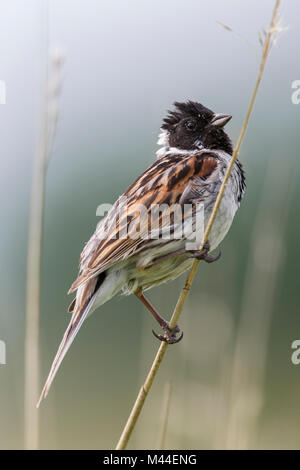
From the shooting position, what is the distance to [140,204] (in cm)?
276

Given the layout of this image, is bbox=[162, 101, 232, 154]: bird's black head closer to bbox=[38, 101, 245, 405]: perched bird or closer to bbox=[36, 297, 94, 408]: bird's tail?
bbox=[38, 101, 245, 405]: perched bird

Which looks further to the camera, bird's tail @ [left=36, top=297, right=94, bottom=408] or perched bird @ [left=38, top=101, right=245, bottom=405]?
perched bird @ [left=38, top=101, right=245, bottom=405]

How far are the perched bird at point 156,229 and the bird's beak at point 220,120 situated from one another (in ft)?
0.51

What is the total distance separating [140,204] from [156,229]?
5.6 inches

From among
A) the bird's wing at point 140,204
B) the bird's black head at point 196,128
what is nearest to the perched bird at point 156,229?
the bird's wing at point 140,204

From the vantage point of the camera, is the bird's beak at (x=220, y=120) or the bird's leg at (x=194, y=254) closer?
the bird's leg at (x=194, y=254)

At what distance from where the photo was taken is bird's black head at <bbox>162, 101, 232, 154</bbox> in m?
3.18

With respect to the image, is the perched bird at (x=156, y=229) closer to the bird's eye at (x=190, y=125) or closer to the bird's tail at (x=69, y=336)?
the bird's tail at (x=69, y=336)

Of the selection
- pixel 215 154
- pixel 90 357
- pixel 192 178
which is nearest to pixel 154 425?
pixel 192 178

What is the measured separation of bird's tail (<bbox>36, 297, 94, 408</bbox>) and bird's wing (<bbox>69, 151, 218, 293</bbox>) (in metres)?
0.10

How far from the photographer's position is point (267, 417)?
11.7 feet

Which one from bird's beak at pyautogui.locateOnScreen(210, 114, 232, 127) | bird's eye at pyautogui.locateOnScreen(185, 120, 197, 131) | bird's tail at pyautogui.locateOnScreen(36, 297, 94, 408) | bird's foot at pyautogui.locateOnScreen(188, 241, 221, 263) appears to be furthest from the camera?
bird's eye at pyautogui.locateOnScreen(185, 120, 197, 131)

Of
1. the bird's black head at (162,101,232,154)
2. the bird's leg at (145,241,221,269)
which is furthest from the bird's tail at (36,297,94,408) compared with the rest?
the bird's black head at (162,101,232,154)

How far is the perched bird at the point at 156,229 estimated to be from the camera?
259 centimetres
